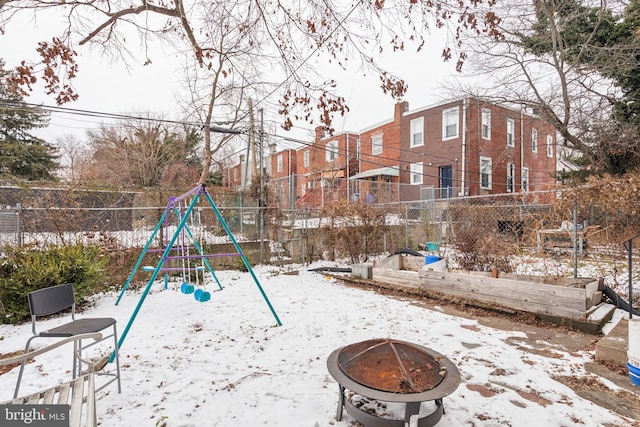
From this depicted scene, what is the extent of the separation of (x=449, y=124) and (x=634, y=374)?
54.6 feet

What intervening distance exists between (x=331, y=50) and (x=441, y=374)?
3630 millimetres

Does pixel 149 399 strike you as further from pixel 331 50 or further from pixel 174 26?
pixel 174 26

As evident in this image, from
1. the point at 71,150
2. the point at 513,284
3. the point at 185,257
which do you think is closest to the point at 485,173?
the point at 513,284

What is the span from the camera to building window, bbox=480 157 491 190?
17.6 meters

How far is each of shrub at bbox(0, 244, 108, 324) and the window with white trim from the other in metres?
17.6

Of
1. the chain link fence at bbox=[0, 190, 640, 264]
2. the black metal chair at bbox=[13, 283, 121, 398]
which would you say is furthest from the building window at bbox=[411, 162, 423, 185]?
the black metal chair at bbox=[13, 283, 121, 398]

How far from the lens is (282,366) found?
3439 mm

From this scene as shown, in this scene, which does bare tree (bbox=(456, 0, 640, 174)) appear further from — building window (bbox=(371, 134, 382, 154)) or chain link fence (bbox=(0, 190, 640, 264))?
building window (bbox=(371, 134, 382, 154))

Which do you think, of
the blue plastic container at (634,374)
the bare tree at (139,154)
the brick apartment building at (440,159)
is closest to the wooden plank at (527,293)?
the blue plastic container at (634,374)

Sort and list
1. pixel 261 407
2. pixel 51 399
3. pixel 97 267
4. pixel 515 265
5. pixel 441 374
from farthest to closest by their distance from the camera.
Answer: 1. pixel 515 265
2. pixel 97 267
3. pixel 261 407
4. pixel 441 374
5. pixel 51 399

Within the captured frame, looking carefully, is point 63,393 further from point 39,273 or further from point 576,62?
point 576,62

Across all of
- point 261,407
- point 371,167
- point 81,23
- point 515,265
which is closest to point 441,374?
point 261,407

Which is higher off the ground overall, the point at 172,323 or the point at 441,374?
the point at 441,374

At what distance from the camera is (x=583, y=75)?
7.73m
